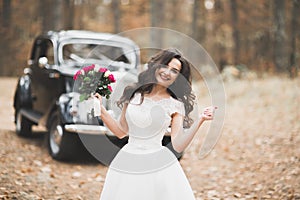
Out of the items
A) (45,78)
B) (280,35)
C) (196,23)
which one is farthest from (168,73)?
(196,23)

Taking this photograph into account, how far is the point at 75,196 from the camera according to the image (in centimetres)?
523

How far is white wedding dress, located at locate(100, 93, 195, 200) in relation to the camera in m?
3.23

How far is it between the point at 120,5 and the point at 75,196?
77.5 ft

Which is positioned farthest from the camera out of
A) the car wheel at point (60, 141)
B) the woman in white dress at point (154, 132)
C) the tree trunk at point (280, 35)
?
the tree trunk at point (280, 35)

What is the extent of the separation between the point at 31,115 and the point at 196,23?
61.4ft

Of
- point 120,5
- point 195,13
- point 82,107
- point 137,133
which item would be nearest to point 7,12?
point 120,5

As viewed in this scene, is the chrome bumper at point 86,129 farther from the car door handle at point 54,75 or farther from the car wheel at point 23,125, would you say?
the car wheel at point 23,125

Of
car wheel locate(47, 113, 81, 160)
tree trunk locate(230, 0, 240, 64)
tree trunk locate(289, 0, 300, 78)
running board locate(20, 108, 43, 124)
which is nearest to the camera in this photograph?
car wheel locate(47, 113, 81, 160)

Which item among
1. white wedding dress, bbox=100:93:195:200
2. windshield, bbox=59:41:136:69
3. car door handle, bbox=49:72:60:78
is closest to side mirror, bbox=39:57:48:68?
car door handle, bbox=49:72:60:78

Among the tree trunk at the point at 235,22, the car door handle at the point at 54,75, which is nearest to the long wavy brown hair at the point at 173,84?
the car door handle at the point at 54,75

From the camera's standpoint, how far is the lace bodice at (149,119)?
10.9 feet

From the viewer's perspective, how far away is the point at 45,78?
24.0 ft

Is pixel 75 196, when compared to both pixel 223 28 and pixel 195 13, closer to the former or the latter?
pixel 195 13

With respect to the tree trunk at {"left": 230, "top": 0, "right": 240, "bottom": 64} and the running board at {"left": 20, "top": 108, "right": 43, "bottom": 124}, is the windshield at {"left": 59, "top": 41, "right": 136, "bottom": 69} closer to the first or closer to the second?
the running board at {"left": 20, "top": 108, "right": 43, "bottom": 124}
